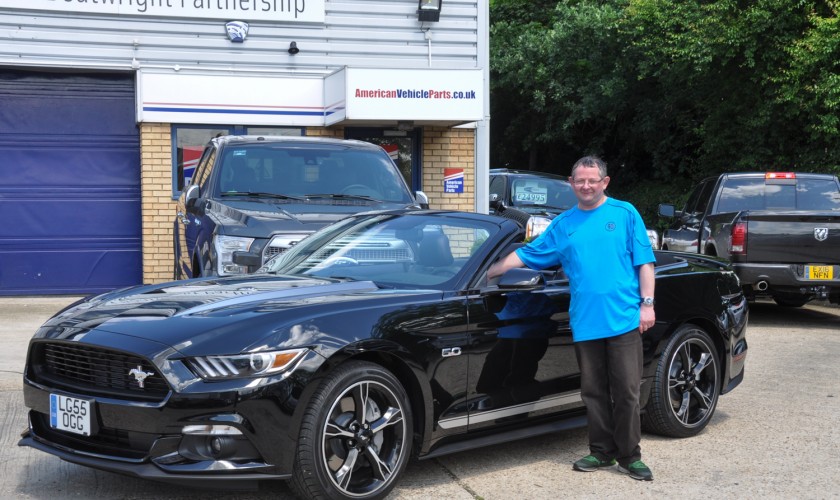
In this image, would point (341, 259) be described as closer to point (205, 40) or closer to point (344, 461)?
point (344, 461)

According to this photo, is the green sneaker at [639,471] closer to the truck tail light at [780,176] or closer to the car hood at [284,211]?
the car hood at [284,211]

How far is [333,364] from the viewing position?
4656 millimetres

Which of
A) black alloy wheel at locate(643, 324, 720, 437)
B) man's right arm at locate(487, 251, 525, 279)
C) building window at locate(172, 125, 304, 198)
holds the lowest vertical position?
black alloy wheel at locate(643, 324, 720, 437)

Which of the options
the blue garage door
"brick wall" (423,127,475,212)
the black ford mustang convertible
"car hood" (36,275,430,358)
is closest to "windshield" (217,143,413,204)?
the black ford mustang convertible

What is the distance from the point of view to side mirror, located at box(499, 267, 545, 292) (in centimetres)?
532

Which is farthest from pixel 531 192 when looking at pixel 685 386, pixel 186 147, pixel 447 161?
pixel 685 386

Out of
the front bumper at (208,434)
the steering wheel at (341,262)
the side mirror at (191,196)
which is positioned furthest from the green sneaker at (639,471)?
the side mirror at (191,196)

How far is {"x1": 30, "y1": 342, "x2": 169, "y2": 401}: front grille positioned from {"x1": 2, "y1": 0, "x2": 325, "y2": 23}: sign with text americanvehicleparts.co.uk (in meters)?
9.67

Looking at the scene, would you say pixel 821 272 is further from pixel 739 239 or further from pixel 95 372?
pixel 95 372

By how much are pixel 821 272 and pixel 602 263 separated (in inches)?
278

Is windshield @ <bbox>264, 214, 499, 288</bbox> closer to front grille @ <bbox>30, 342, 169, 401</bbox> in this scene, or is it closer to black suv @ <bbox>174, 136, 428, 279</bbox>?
front grille @ <bbox>30, 342, 169, 401</bbox>

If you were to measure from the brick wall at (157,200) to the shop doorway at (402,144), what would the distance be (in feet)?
8.43

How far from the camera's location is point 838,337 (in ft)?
37.6

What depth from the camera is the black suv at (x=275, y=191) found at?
27.1 ft
